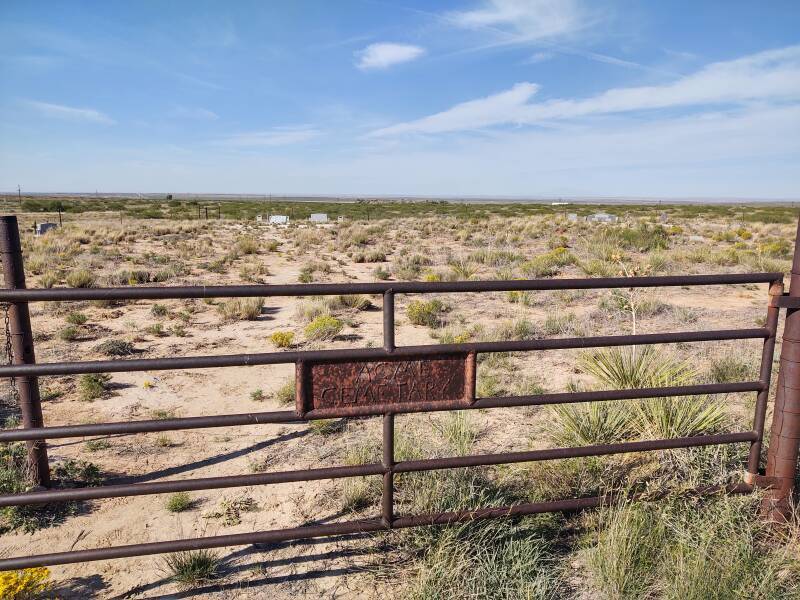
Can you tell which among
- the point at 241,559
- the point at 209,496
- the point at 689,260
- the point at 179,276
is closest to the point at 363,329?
the point at 209,496

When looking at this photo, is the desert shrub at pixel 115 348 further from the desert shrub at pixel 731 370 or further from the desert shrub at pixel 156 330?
the desert shrub at pixel 731 370

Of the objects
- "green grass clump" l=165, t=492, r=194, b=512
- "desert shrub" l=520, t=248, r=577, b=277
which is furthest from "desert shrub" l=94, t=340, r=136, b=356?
"desert shrub" l=520, t=248, r=577, b=277

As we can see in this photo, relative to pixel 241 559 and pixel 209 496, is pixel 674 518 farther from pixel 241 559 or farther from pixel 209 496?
pixel 209 496

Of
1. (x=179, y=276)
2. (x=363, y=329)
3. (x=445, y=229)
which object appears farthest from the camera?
(x=445, y=229)

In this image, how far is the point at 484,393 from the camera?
656 centimetres

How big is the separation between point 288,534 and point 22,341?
270 centimetres

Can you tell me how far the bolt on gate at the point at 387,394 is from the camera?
2.61 meters

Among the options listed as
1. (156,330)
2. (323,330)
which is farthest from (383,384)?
(156,330)

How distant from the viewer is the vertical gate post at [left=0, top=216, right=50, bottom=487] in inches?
156

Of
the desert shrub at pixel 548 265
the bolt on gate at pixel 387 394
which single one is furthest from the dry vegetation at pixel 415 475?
the desert shrub at pixel 548 265

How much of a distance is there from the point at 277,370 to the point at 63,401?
8.47ft

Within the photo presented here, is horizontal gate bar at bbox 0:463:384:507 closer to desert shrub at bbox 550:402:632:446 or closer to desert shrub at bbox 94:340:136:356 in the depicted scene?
desert shrub at bbox 550:402:632:446

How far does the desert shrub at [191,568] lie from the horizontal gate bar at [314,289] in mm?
1618

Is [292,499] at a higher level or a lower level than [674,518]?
lower
